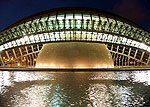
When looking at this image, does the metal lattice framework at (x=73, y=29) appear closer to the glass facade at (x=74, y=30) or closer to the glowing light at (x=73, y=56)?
the glass facade at (x=74, y=30)

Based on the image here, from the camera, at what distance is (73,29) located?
3641 centimetres

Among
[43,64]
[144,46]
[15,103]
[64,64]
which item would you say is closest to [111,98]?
[15,103]

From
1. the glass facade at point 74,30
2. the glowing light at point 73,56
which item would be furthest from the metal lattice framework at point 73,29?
the glowing light at point 73,56

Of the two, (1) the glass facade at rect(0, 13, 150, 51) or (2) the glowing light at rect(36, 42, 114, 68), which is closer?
(2) the glowing light at rect(36, 42, 114, 68)

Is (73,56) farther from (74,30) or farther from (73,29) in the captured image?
(73,29)

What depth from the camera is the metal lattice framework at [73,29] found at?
118ft

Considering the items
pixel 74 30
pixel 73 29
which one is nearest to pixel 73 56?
pixel 74 30

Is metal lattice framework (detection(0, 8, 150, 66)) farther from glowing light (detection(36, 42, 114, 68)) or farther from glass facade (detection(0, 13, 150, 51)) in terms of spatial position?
glowing light (detection(36, 42, 114, 68))

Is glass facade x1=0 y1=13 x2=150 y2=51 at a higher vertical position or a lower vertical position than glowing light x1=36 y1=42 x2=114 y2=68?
higher

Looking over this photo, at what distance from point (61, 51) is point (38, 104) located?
26.9 metres

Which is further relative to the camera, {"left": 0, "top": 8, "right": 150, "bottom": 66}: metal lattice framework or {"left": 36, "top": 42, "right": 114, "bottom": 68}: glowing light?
{"left": 0, "top": 8, "right": 150, "bottom": 66}: metal lattice framework

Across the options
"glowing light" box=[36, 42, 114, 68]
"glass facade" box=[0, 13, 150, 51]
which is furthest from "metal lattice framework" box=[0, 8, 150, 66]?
"glowing light" box=[36, 42, 114, 68]

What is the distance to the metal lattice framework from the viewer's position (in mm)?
36031

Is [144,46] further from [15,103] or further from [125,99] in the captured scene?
[15,103]
